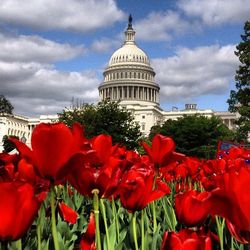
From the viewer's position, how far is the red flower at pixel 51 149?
54.8 inches

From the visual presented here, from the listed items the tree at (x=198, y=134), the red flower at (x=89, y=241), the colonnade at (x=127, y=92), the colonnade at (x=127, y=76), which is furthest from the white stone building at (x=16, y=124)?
the red flower at (x=89, y=241)

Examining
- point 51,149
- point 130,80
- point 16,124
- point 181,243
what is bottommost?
point 181,243

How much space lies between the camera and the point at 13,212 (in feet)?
3.98

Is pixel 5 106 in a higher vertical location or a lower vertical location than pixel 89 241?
higher

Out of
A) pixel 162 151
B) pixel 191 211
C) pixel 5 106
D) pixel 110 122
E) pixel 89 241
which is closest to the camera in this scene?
pixel 191 211

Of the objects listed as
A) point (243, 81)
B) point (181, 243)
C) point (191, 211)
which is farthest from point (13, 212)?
point (243, 81)

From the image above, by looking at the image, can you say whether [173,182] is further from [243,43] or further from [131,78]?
[131,78]

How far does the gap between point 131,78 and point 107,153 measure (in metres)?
116

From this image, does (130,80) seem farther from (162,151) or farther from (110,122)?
(162,151)

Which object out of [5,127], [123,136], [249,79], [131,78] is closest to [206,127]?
[123,136]

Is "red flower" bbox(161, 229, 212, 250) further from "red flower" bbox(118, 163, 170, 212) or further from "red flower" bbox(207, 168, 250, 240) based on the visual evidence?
"red flower" bbox(118, 163, 170, 212)

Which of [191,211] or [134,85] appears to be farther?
[134,85]

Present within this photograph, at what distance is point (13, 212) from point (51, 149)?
0.79ft

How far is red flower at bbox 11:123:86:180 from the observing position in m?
1.39
